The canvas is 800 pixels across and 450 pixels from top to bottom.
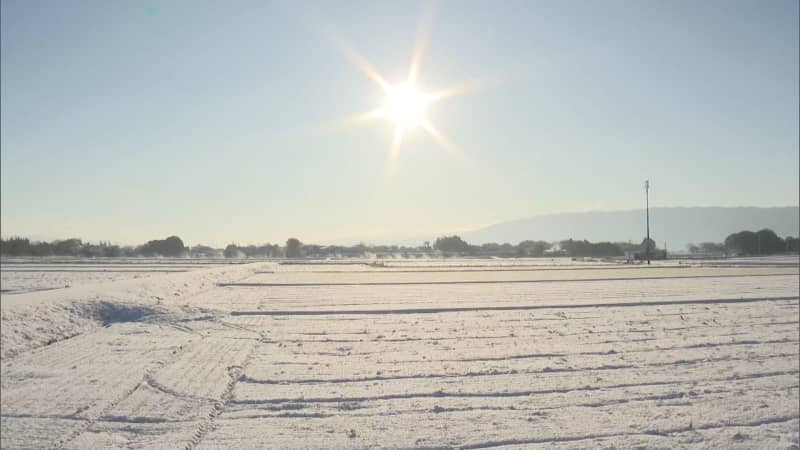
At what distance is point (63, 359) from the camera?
23.9 ft

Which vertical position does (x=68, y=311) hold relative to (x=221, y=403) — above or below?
above

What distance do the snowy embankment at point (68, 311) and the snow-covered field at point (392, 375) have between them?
1.7 inches

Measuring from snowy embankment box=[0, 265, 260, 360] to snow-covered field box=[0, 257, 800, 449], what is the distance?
44mm

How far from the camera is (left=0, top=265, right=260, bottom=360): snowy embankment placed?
806 centimetres

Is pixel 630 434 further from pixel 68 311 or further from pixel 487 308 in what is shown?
pixel 68 311

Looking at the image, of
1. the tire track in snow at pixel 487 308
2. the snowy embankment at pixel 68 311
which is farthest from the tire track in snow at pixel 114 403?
the tire track in snow at pixel 487 308

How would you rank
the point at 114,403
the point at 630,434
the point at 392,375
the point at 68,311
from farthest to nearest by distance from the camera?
the point at 68,311 < the point at 392,375 < the point at 114,403 < the point at 630,434

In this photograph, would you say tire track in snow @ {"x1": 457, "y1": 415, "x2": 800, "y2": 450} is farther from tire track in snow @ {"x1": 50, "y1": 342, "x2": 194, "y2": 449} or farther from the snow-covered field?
tire track in snow @ {"x1": 50, "y1": 342, "x2": 194, "y2": 449}

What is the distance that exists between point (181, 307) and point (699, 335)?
1139 cm

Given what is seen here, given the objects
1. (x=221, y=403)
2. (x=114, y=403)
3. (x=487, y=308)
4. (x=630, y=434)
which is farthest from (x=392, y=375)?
(x=487, y=308)

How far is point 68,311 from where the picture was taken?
32.0ft

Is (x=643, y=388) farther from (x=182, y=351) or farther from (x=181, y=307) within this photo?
(x=181, y=307)

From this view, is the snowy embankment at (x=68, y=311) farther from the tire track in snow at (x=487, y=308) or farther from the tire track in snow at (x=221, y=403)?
the tire track in snow at (x=221, y=403)

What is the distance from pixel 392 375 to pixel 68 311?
710 centimetres
